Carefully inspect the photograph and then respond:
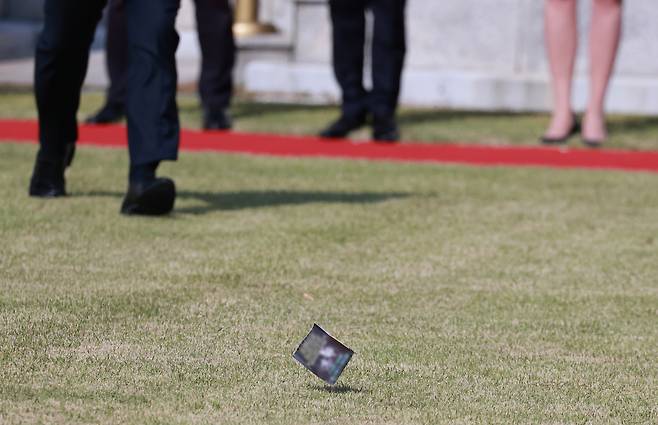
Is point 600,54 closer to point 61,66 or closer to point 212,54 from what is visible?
point 212,54

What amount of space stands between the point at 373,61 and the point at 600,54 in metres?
1.15

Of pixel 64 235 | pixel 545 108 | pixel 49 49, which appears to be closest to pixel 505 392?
pixel 64 235

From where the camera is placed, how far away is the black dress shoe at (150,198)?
196 inches

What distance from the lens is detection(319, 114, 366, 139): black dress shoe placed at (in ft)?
26.7

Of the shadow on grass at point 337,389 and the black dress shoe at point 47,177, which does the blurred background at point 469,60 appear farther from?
the shadow on grass at point 337,389

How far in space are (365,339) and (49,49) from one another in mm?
2289

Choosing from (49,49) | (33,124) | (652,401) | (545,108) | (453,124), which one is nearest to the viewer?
(652,401)

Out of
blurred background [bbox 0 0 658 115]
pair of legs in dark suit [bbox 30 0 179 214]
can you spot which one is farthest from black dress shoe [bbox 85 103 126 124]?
pair of legs in dark suit [bbox 30 0 179 214]

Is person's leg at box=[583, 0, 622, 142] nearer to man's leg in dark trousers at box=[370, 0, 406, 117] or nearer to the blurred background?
man's leg in dark trousers at box=[370, 0, 406, 117]

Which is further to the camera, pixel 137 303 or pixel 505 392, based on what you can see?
pixel 137 303

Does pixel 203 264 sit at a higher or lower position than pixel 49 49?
lower

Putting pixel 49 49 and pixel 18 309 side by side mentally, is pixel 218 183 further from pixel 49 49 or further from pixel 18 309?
pixel 18 309

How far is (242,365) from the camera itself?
9.80ft

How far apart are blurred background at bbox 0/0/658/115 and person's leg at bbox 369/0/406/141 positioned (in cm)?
248
